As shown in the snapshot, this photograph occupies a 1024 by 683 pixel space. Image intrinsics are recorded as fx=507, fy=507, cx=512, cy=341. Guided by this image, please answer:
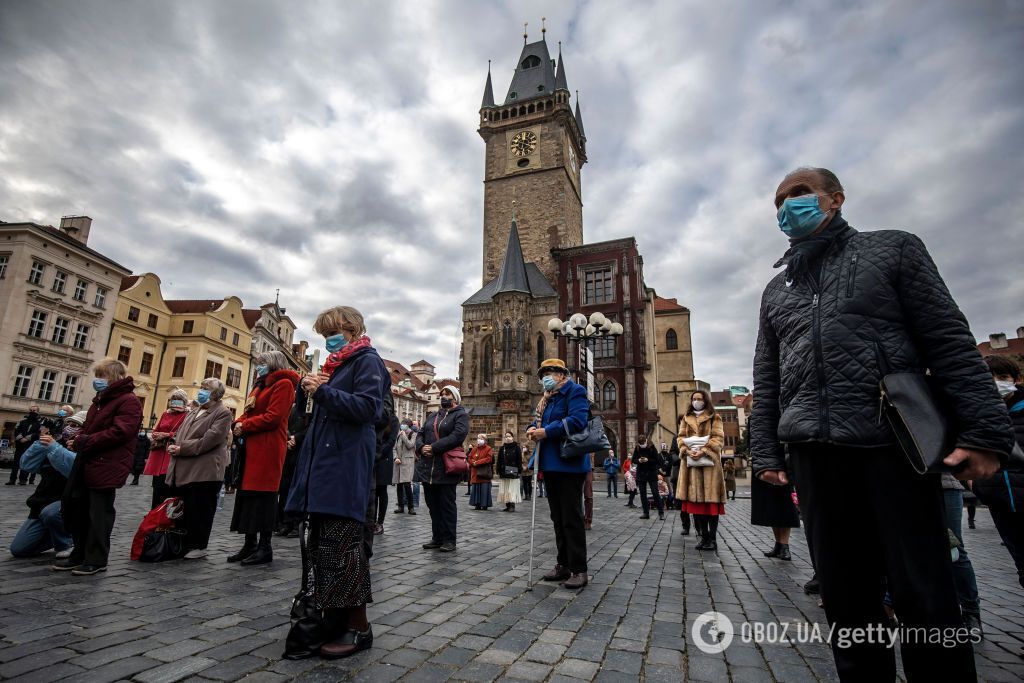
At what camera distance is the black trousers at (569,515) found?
4395mm

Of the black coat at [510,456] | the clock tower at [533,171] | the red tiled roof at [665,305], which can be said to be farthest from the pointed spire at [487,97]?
the black coat at [510,456]

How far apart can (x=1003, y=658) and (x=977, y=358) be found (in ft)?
7.63

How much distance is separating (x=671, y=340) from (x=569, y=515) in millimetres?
41967

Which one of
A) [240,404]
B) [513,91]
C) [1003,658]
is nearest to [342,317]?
[1003,658]

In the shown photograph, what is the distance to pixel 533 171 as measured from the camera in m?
41.0

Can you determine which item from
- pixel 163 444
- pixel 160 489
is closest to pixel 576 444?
pixel 163 444

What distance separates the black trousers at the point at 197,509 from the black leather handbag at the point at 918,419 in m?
5.88

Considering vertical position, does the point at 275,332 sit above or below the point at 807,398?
above

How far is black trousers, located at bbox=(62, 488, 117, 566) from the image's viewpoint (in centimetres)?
445

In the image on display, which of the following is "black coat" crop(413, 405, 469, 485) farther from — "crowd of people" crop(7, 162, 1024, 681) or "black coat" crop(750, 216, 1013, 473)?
"black coat" crop(750, 216, 1013, 473)

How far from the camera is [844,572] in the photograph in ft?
6.09

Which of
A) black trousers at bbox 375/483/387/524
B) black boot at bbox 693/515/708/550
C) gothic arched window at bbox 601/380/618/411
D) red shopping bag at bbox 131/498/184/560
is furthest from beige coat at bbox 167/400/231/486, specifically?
gothic arched window at bbox 601/380/618/411

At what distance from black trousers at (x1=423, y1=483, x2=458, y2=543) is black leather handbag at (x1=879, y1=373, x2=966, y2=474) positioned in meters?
5.35

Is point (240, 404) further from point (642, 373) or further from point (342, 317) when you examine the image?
point (342, 317)
